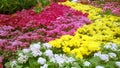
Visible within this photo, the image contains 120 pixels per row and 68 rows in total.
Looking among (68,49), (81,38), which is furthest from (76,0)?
(68,49)

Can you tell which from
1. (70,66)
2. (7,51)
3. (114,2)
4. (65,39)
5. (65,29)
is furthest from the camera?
(114,2)

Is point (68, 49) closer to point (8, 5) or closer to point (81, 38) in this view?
point (81, 38)

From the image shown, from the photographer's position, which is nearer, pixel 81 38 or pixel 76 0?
pixel 81 38

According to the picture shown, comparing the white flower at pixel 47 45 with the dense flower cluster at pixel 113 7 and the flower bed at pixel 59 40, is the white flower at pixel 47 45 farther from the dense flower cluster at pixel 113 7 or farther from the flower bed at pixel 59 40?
the dense flower cluster at pixel 113 7

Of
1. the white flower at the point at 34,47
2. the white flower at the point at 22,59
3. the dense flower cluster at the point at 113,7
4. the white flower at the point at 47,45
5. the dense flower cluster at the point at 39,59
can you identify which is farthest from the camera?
the dense flower cluster at the point at 113,7

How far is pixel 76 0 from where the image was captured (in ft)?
47.6

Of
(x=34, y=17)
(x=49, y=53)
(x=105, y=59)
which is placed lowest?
(x=34, y=17)

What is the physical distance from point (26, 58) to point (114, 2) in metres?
8.10

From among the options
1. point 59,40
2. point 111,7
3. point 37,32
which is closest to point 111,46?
point 59,40

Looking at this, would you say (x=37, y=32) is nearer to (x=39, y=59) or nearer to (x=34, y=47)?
(x=34, y=47)

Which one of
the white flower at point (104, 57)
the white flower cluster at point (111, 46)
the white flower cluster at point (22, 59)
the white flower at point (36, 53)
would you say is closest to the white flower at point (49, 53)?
the white flower at point (36, 53)

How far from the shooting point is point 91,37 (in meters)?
8.20

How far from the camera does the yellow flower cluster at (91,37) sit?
7180 mm

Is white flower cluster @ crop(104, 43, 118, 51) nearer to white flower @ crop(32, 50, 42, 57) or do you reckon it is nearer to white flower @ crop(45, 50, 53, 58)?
white flower @ crop(45, 50, 53, 58)
